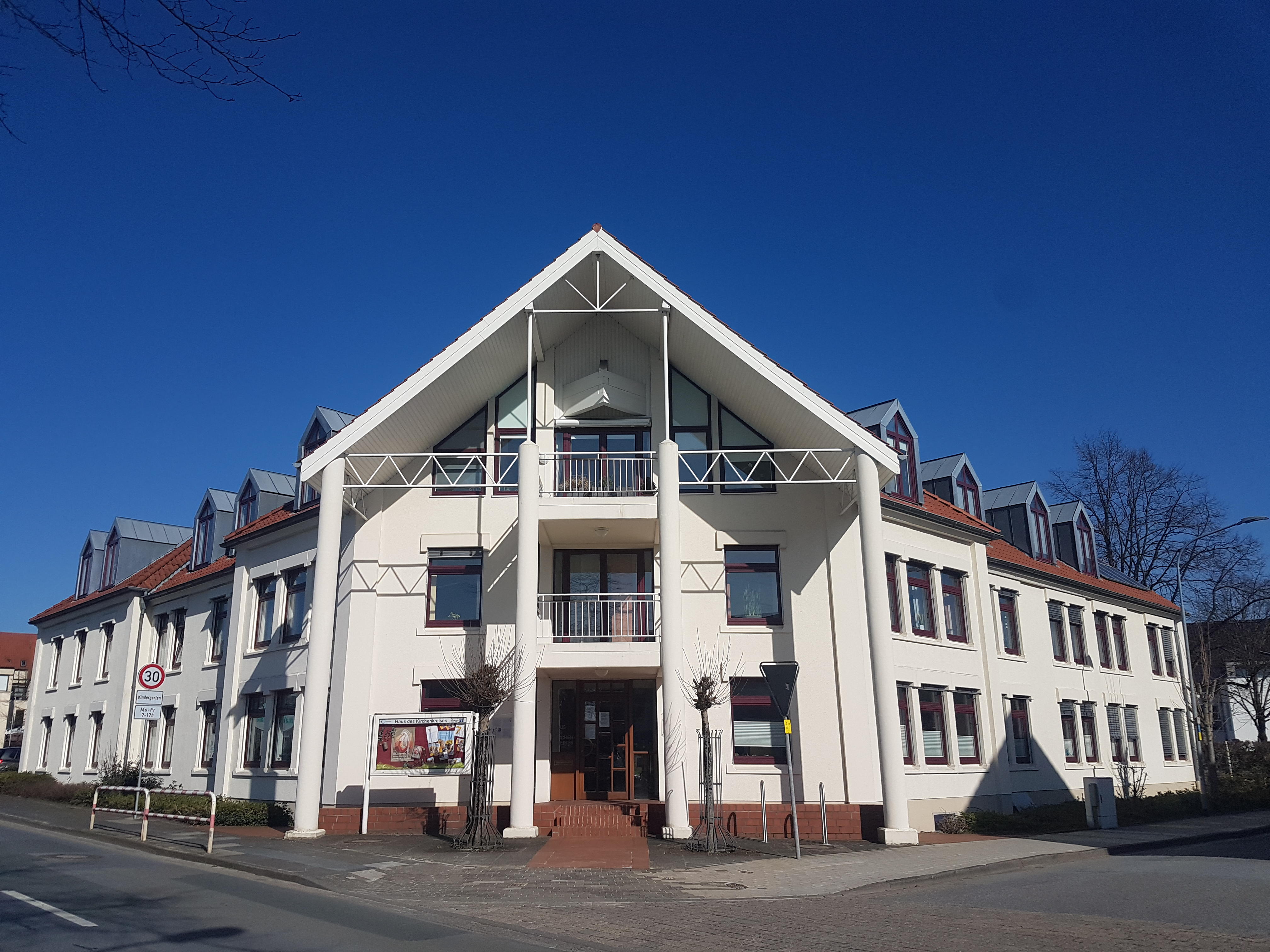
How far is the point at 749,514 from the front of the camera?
66.7 feet

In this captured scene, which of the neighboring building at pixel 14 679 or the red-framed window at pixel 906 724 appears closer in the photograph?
the red-framed window at pixel 906 724

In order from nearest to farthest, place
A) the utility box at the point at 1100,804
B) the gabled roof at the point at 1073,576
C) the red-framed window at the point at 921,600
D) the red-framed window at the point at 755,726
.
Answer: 1. the red-framed window at the point at 755,726
2. the utility box at the point at 1100,804
3. the red-framed window at the point at 921,600
4. the gabled roof at the point at 1073,576

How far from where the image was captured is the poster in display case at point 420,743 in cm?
1716

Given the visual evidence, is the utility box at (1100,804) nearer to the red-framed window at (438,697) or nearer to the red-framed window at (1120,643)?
the red-framed window at (1120,643)

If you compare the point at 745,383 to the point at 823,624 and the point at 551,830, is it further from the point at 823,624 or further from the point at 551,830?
the point at 551,830

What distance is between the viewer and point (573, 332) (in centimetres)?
2144

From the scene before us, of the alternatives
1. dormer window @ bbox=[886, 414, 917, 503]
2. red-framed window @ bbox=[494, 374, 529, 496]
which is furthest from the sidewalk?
dormer window @ bbox=[886, 414, 917, 503]

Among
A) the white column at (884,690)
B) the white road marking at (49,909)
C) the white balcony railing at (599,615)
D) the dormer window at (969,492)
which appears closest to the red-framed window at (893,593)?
the white column at (884,690)

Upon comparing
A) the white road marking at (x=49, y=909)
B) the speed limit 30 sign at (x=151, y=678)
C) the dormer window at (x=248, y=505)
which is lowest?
the white road marking at (x=49, y=909)

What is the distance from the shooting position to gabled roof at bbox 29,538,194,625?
2894cm

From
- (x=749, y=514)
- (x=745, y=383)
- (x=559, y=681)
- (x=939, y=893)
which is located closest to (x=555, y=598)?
(x=559, y=681)

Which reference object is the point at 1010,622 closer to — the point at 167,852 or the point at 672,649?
the point at 672,649

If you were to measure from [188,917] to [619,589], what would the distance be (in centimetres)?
1208

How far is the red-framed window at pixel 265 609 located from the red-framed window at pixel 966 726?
15.6 meters
